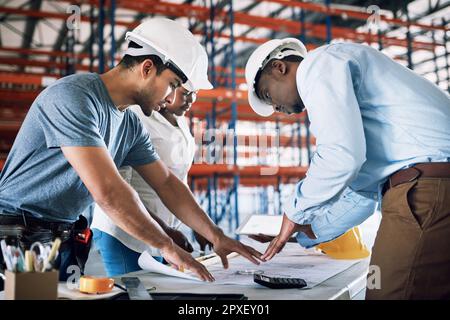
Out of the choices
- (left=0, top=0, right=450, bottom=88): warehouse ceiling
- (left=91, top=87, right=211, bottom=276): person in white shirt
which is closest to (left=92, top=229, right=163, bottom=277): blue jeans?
(left=91, top=87, right=211, bottom=276): person in white shirt

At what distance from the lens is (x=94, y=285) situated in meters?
1.35

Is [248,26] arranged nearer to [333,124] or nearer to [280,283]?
[333,124]

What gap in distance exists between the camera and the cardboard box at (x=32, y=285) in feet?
3.44

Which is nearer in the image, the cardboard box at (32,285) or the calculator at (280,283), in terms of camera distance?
the cardboard box at (32,285)

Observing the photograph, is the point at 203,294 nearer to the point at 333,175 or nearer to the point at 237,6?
the point at 333,175

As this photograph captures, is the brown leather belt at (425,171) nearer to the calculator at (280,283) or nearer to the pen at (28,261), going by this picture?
the calculator at (280,283)

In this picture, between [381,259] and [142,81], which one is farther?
[142,81]

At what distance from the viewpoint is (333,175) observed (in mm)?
1530

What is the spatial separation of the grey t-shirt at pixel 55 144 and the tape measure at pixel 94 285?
51 centimetres

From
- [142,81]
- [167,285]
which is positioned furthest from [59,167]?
[167,285]

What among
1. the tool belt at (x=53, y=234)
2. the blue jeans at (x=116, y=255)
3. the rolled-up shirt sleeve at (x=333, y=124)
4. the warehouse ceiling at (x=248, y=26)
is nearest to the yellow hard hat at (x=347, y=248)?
the rolled-up shirt sleeve at (x=333, y=124)

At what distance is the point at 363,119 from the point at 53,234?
134 cm

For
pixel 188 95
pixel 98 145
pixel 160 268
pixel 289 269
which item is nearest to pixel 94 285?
pixel 160 268
